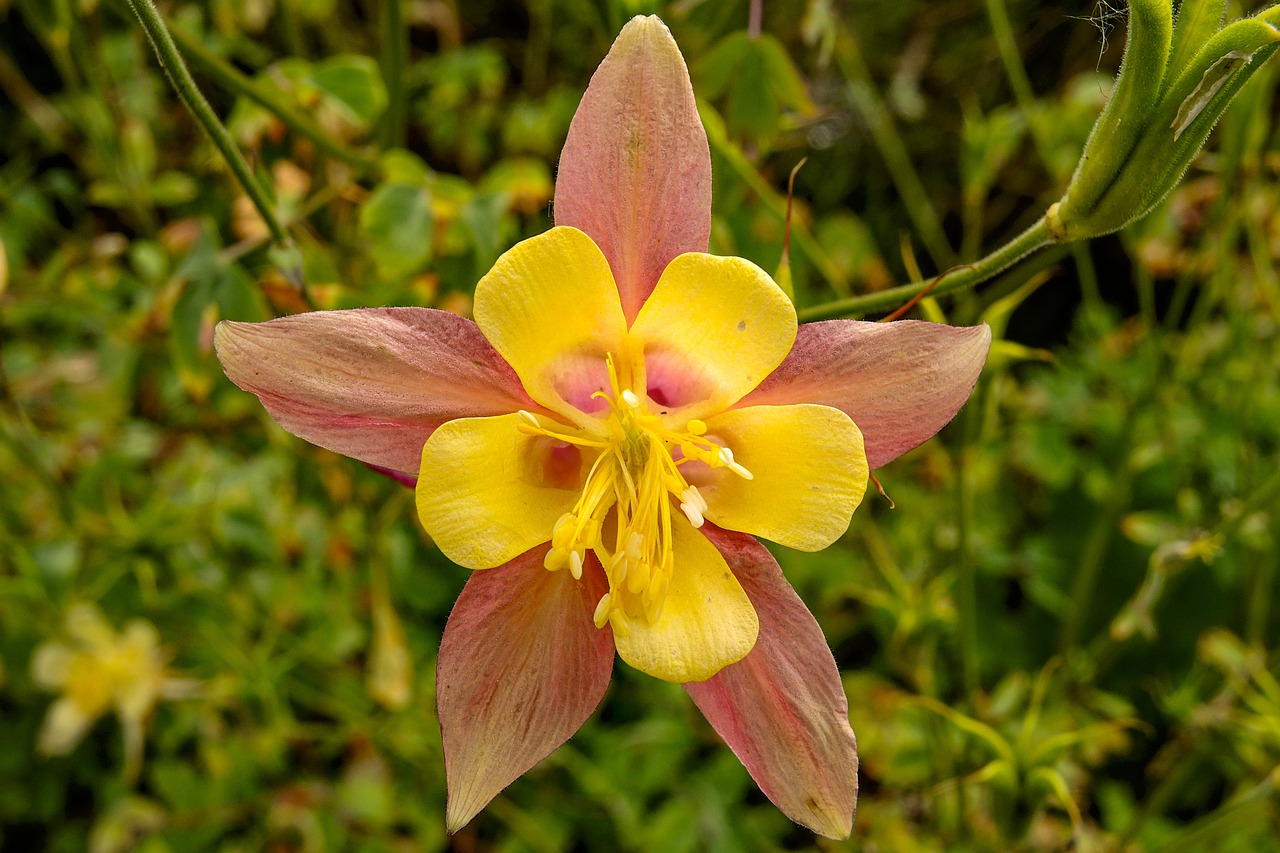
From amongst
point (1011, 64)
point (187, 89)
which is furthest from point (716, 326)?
point (1011, 64)

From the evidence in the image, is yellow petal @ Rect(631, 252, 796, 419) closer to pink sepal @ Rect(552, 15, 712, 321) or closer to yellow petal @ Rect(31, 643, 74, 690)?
pink sepal @ Rect(552, 15, 712, 321)

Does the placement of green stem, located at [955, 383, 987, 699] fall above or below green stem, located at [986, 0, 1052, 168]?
below

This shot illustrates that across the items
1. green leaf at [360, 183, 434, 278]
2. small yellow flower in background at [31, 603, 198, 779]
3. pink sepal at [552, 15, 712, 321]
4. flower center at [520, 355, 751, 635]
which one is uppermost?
pink sepal at [552, 15, 712, 321]

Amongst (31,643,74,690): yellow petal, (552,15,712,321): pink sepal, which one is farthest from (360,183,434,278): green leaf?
(31,643,74,690): yellow petal

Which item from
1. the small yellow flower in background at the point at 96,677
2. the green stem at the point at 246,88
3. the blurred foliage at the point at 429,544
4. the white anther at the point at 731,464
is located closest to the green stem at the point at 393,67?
the blurred foliage at the point at 429,544

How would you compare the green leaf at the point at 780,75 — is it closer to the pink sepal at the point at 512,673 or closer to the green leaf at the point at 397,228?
the green leaf at the point at 397,228

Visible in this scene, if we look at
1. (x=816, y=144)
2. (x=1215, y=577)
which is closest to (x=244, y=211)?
(x=816, y=144)

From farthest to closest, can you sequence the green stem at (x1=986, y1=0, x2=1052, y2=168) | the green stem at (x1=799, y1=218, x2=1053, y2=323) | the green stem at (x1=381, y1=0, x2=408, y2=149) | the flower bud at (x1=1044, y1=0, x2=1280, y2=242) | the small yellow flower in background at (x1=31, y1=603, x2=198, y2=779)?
1. the small yellow flower in background at (x1=31, y1=603, x2=198, y2=779)
2. the green stem at (x1=986, y1=0, x2=1052, y2=168)
3. the green stem at (x1=381, y1=0, x2=408, y2=149)
4. the green stem at (x1=799, y1=218, x2=1053, y2=323)
5. the flower bud at (x1=1044, y1=0, x2=1280, y2=242)
